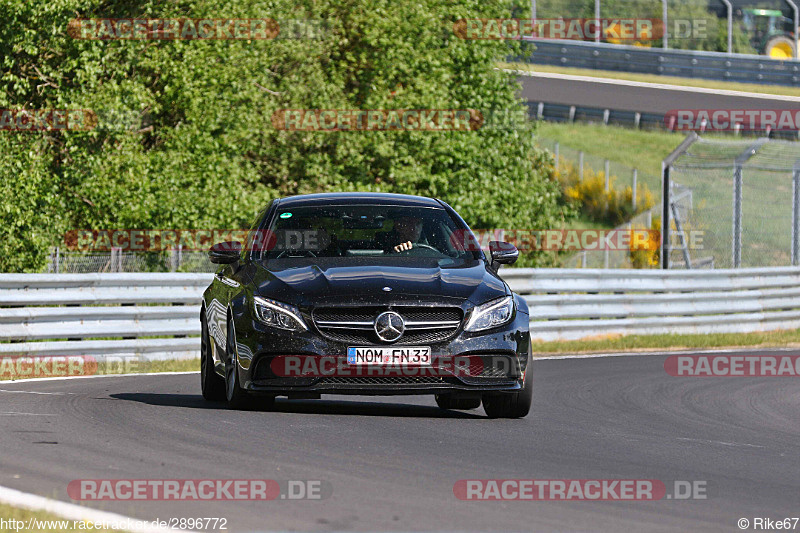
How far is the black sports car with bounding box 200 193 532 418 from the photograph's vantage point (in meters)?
9.09

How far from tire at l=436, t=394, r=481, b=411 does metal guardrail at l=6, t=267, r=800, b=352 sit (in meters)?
5.51

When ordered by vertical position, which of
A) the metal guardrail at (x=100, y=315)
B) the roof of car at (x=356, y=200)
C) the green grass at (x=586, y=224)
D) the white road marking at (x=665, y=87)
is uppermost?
the roof of car at (x=356, y=200)

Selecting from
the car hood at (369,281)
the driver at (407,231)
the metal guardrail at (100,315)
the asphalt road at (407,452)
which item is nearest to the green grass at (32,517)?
the asphalt road at (407,452)

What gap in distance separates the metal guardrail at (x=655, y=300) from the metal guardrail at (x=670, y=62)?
2435cm

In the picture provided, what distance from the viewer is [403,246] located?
10.4 meters

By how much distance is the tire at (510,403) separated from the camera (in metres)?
9.80

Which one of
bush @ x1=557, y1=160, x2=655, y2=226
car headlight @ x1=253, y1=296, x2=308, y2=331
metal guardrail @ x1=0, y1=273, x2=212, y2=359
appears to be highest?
car headlight @ x1=253, y1=296, x2=308, y2=331

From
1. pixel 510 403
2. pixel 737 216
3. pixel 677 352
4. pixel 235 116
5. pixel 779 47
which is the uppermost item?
pixel 235 116

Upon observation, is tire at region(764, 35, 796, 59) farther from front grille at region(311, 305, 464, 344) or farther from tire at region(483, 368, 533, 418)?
front grille at region(311, 305, 464, 344)

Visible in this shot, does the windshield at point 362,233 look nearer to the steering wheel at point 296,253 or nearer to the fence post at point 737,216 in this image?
the steering wheel at point 296,253

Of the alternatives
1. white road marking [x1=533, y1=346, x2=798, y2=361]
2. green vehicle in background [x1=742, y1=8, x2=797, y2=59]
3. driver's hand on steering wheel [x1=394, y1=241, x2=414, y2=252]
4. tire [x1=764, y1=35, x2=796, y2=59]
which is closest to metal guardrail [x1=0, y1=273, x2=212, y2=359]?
white road marking [x1=533, y1=346, x2=798, y2=361]

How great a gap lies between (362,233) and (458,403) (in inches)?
55.8

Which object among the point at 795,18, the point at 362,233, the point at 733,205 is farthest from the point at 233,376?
the point at 795,18

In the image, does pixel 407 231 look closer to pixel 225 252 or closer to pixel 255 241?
pixel 255 241
